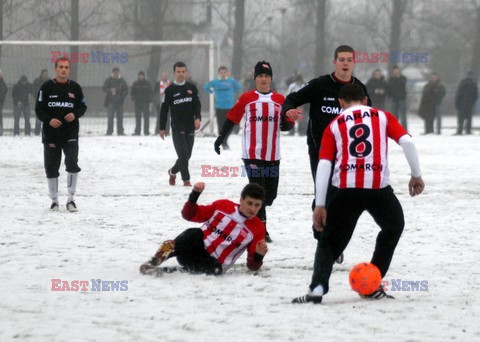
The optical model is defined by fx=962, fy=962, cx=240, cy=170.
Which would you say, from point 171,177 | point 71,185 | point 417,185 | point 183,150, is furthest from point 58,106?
point 417,185

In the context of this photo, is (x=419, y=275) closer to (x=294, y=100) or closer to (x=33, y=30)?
(x=294, y=100)

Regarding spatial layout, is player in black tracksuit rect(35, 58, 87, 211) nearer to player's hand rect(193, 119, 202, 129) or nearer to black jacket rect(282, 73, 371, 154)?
player's hand rect(193, 119, 202, 129)

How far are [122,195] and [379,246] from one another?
7072mm

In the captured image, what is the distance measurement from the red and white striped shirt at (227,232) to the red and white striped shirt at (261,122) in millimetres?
1917

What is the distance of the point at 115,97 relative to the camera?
2694 cm

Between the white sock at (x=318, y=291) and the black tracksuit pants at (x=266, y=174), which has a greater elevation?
the black tracksuit pants at (x=266, y=174)

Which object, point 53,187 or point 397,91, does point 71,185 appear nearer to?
point 53,187

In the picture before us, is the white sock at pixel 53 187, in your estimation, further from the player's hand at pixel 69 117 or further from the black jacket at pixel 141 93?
the black jacket at pixel 141 93

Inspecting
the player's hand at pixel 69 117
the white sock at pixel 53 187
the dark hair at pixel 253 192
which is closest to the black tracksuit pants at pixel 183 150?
the white sock at pixel 53 187

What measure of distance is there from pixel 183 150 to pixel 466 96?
49.7 ft

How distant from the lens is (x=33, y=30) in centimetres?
→ 4603

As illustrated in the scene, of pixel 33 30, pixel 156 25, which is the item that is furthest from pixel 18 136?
pixel 33 30

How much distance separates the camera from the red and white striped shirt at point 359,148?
6434 millimetres

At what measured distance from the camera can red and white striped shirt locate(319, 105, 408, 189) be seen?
6.43m
